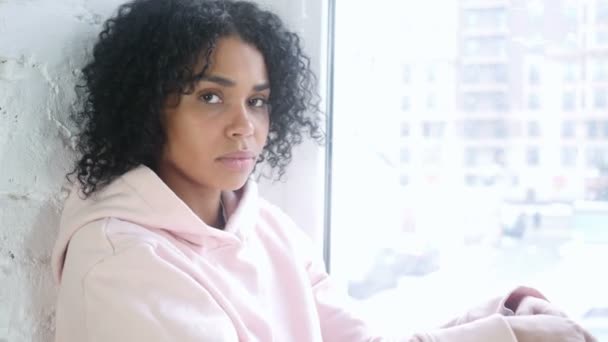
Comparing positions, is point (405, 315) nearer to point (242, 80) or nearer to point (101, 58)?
point (242, 80)

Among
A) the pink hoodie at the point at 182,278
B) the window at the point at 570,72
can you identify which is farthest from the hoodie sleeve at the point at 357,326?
the window at the point at 570,72

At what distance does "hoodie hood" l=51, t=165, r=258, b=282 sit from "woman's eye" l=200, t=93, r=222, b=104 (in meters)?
0.12

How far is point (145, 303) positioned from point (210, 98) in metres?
0.29

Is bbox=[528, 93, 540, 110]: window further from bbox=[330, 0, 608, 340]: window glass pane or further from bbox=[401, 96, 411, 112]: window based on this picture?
bbox=[401, 96, 411, 112]: window

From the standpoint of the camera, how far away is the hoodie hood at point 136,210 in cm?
84

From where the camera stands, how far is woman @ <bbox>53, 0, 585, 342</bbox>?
2.57ft

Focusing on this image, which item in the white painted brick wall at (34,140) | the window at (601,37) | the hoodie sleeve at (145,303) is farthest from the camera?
the window at (601,37)

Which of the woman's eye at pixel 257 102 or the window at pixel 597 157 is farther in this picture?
the window at pixel 597 157

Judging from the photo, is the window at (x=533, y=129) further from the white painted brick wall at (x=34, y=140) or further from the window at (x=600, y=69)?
the white painted brick wall at (x=34, y=140)

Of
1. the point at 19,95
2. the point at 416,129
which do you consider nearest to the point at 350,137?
the point at 416,129

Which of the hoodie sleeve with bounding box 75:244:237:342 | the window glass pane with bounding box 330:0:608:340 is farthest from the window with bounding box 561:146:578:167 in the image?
the hoodie sleeve with bounding box 75:244:237:342

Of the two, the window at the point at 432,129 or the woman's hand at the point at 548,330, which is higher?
the window at the point at 432,129

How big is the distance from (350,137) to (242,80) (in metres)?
0.38

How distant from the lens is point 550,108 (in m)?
1.16
